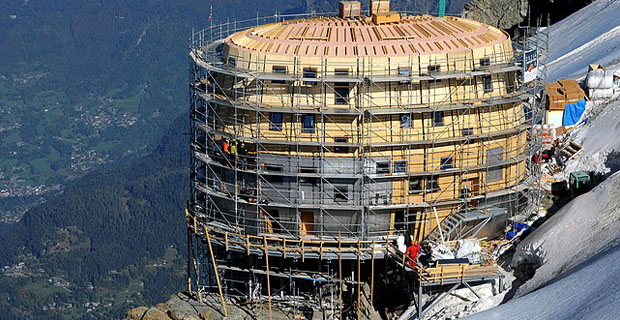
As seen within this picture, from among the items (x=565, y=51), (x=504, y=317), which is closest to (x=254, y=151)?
(x=504, y=317)

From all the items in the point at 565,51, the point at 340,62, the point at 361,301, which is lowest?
the point at 361,301

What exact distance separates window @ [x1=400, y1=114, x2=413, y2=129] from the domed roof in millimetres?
4307

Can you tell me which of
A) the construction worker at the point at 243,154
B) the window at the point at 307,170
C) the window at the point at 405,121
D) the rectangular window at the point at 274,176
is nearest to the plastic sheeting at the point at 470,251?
the window at the point at 405,121

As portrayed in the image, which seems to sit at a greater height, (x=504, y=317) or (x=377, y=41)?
(x=377, y=41)

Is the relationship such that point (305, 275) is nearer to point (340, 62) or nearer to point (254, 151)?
point (254, 151)

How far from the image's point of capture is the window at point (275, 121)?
272ft

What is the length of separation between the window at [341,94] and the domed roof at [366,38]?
225cm

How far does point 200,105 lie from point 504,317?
3108 cm

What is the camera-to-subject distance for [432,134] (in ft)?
270

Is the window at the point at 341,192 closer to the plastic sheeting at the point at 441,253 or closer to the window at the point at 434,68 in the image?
the plastic sheeting at the point at 441,253

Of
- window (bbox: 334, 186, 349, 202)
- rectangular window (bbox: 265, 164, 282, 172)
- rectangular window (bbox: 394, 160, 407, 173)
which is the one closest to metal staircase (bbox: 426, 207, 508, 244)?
rectangular window (bbox: 394, 160, 407, 173)

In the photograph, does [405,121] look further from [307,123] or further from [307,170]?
[307,170]

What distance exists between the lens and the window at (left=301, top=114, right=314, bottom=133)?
82.1 m

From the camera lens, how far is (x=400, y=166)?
270ft
